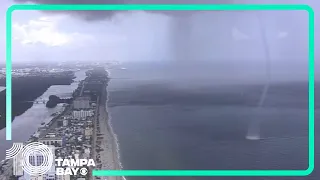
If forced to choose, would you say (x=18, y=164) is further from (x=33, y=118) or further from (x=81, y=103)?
(x=81, y=103)

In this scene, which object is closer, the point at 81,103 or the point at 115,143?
the point at 81,103

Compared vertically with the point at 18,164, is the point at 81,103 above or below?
above

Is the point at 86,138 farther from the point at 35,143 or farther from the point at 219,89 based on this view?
the point at 219,89

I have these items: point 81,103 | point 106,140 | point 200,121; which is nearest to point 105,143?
point 106,140

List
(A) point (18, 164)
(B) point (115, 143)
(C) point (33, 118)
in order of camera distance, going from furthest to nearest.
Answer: (B) point (115, 143), (C) point (33, 118), (A) point (18, 164)

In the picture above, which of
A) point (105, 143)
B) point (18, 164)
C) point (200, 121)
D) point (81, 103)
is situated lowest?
point (18, 164)

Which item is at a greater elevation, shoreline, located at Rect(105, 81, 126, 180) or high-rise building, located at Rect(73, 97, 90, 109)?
high-rise building, located at Rect(73, 97, 90, 109)

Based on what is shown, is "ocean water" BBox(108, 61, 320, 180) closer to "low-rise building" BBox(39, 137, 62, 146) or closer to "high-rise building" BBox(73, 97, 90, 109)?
"high-rise building" BBox(73, 97, 90, 109)

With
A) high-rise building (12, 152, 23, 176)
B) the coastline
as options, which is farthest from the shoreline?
high-rise building (12, 152, 23, 176)

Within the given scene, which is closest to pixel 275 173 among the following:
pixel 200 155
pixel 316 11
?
pixel 200 155
